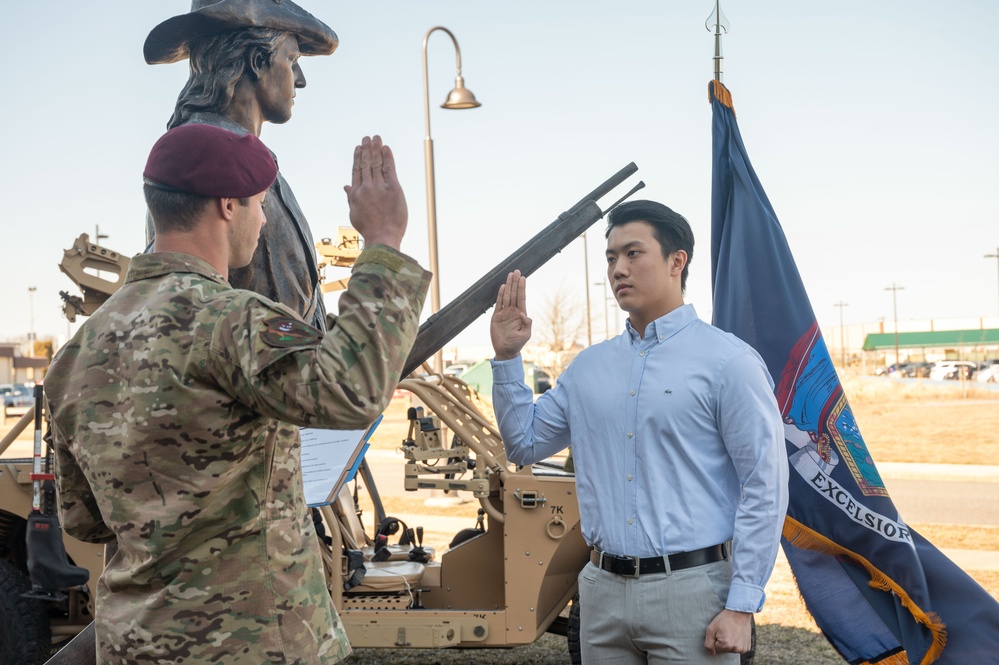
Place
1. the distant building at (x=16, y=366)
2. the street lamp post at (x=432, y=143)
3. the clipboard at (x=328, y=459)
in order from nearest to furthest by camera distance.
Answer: the clipboard at (x=328, y=459) → the street lamp post at (x=432, y=143) → the distant building at (x=16, y=366)

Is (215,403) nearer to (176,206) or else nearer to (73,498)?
(176,206)

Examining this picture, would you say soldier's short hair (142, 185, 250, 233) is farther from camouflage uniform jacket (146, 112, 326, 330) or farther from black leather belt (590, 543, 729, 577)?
black leather belt (590, 543, 729, 577)

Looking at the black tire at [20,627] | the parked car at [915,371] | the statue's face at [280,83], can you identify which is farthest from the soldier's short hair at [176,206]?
the parked car at [915,371]

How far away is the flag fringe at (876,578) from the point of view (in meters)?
3.54

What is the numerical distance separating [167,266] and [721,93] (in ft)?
9.47

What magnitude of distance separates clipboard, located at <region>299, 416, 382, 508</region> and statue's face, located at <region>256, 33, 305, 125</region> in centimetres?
258

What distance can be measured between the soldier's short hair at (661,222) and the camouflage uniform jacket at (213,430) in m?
1.48

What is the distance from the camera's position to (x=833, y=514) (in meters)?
3.71

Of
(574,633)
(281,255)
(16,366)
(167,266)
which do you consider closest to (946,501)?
(574,633)

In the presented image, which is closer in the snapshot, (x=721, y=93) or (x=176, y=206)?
(x=176, y=206)

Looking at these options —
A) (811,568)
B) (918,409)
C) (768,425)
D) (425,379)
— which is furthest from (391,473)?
(918,409)

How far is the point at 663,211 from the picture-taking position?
308 centimetres

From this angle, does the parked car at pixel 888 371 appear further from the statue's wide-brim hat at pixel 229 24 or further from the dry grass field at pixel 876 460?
the statue's wide-brim hat at pixel 229 24

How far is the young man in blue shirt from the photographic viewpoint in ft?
8.81
